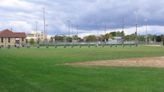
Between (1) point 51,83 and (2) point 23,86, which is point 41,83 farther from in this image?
(2) point 23,86

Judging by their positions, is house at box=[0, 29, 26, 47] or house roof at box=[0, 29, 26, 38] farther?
house roof at box=[0, 29, 26, 38]

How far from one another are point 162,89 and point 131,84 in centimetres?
189

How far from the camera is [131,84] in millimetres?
17422

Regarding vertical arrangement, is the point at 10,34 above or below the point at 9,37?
above

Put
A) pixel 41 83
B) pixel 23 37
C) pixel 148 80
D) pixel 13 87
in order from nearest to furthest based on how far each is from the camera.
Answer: pixel 13 87
pixel 41 83
pixel 148 80
pixel 23 37

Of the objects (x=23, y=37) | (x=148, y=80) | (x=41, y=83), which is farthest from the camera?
(x=23, y=37)

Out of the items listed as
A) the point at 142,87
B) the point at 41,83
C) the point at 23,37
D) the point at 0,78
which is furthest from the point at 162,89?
the point at 23,37

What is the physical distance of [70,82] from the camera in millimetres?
17891

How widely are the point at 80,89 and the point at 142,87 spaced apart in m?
2.44

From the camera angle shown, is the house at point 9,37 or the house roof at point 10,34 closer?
the house at point 9,37

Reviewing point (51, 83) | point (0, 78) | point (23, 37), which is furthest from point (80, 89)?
point (23, 37)

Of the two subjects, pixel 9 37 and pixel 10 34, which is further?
pixel 10 34

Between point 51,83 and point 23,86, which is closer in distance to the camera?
point 23,86

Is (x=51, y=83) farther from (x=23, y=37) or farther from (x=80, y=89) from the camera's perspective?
(x=23, y=37)
